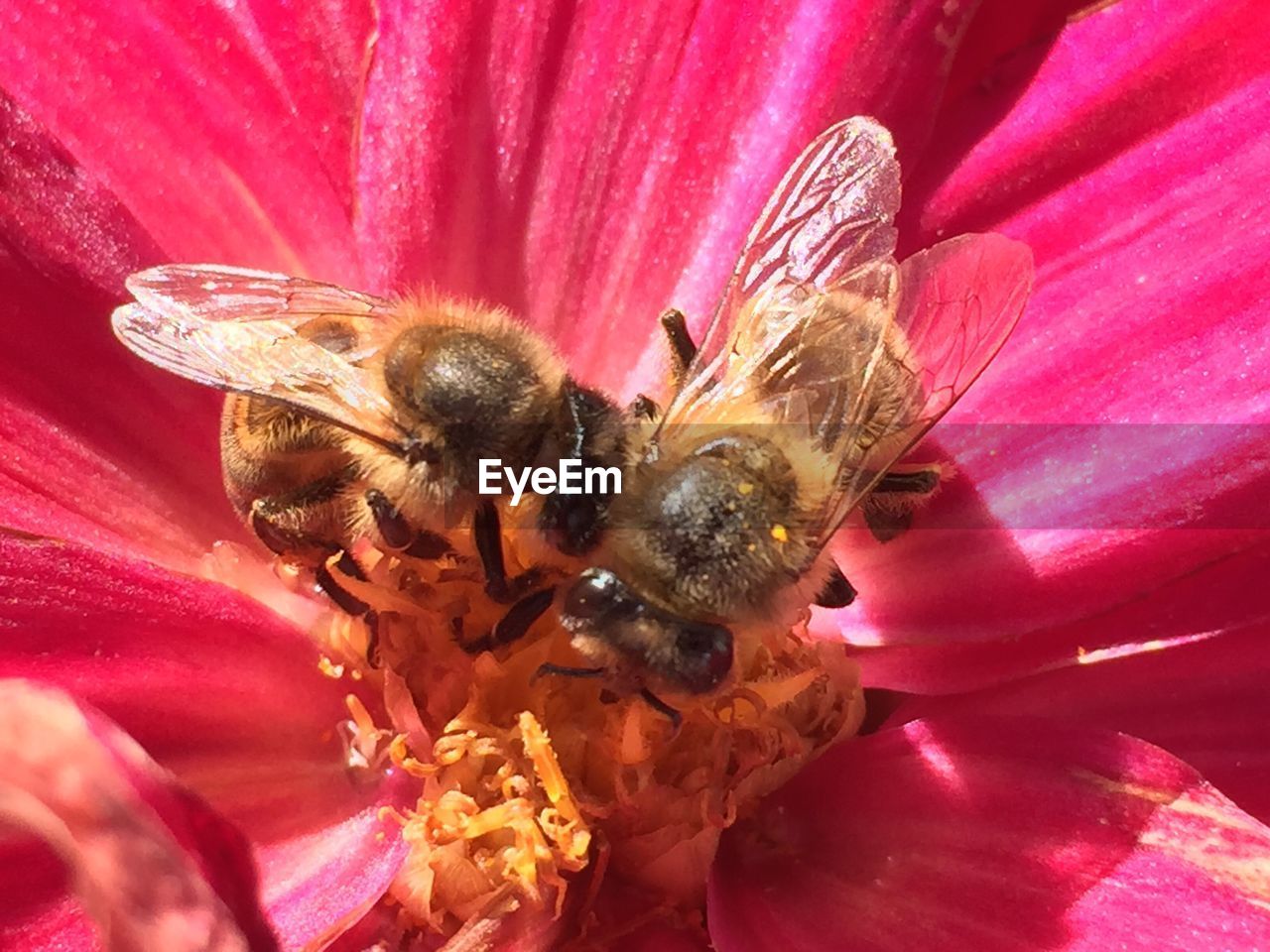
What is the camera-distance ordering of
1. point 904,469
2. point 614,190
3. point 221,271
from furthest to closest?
point 614,190 < point 904,469 < point 221,271

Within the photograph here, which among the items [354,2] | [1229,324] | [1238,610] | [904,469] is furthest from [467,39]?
[1238,610]

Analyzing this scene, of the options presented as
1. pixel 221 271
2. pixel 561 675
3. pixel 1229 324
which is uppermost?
pixel 221 271

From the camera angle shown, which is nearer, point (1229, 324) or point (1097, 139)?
point (1229, 324)

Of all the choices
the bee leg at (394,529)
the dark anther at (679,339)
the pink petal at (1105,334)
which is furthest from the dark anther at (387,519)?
the pink petal at (1105,334)

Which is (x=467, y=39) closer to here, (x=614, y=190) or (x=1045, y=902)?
(x=614, y=190)

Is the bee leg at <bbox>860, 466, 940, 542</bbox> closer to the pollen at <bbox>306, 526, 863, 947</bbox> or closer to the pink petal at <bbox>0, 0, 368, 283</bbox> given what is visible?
the pollen at <bbox>306, 526, 863, 947</bbox>

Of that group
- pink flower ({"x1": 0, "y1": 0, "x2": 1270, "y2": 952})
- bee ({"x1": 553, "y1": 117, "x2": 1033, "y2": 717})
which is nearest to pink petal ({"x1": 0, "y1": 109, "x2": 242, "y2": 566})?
pink flower ({"x1": 0, "y1": 0, "x2": 1270, "y2": 952})

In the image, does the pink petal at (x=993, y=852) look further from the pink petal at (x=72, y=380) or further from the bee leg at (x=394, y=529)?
the pink petal at (x=72, y=380)
